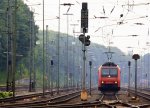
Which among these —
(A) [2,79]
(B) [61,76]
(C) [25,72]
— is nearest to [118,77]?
(A) [2,79]

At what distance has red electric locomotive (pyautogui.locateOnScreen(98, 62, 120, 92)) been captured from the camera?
61969 millimetres

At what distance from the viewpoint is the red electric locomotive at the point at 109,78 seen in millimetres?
61969

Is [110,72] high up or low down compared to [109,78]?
up

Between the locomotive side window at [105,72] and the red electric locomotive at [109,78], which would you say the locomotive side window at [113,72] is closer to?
the red electric locomotive at [109,78]

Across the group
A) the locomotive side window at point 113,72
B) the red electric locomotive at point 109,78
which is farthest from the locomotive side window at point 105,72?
the locomotive side window at point 113,72

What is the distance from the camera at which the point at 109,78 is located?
62344 mm

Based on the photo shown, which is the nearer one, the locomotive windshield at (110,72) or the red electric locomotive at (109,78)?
the red electric locomotive at (109,78)

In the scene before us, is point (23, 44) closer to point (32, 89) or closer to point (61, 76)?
point (32, 89)

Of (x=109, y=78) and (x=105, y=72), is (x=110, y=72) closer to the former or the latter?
(x=105, y=72)

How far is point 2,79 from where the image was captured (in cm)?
10744

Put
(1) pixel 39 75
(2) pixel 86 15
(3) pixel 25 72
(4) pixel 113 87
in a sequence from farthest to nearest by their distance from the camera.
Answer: (1) pixel 39 75 < (3) pixel 25 72 < (4) pixel 113 87 < (2) pixel 86 15

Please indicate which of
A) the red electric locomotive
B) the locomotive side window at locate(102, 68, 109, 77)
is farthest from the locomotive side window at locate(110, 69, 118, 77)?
the locomotive side window at locate(102, 68, 109, 77)

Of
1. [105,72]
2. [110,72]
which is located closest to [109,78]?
[110,72]

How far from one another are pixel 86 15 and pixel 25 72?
96.3 metres
